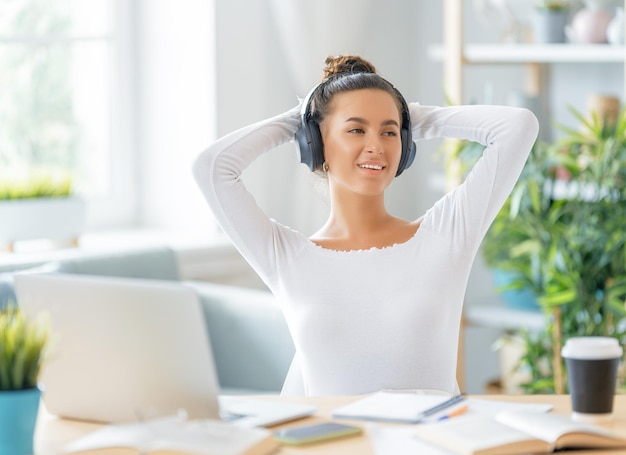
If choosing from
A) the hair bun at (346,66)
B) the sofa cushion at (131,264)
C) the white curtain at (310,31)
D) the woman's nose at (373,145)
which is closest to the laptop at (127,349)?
the woman's nose at (373,145)

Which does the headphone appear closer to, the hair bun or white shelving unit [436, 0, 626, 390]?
the hair bun

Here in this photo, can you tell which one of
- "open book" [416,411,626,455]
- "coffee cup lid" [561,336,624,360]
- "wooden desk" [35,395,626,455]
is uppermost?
"coffee cup lid" [561,336,624,360]

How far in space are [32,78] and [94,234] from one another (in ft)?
1.92

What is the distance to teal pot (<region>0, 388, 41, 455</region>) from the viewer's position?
1551 mm

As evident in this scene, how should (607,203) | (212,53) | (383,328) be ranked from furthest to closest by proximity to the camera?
(212,53) → (607,203) → (383,328)

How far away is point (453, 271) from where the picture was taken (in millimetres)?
2088

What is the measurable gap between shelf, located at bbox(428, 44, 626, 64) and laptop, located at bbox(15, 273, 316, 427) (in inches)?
84.2

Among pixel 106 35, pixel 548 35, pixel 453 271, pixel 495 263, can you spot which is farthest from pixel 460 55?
pixel 453 271

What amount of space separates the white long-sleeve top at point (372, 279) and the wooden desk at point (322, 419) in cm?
20

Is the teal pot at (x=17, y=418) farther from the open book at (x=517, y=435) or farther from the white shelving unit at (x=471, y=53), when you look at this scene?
the white shelving unit at (x=471, y=53)

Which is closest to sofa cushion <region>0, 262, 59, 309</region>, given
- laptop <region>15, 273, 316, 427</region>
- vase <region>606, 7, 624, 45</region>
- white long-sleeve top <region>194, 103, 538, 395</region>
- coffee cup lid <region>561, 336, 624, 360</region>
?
white long-sleeve top <region>194, 103, 538, 395</region>

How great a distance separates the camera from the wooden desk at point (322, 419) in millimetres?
1598

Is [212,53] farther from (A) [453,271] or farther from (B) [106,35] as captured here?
(A) [453,271]

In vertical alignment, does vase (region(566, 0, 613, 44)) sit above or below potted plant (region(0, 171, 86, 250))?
above
